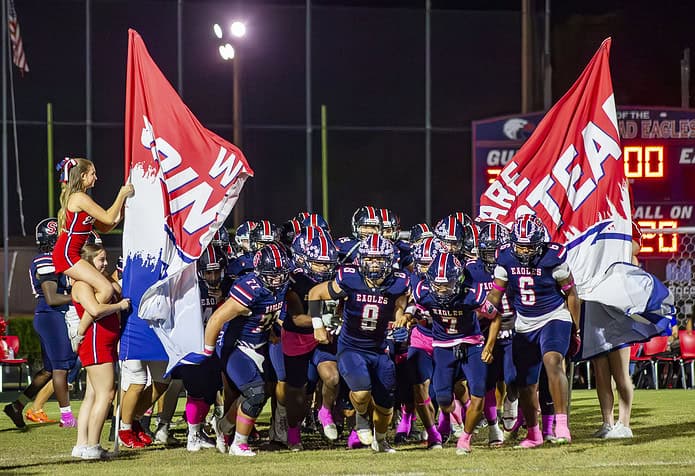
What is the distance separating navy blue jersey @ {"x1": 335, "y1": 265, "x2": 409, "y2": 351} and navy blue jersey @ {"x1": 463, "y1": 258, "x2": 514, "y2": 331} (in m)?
0.52

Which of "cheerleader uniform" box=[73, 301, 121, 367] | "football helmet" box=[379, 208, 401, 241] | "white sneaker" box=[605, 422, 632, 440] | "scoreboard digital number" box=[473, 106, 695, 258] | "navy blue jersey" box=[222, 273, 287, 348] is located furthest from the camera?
"scoreboard digital number" box=[473, 106, 695, 258]

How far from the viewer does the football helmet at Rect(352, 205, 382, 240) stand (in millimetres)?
12180

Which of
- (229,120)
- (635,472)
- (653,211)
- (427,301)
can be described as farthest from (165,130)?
(229,120)

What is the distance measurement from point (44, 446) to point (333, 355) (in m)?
2.58

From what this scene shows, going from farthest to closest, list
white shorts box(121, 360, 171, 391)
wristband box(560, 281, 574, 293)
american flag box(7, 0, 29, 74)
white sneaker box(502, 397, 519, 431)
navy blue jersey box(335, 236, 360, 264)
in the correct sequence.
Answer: american flag box(7, 0, 29, 74), navy blue jersey box(335, 236, 360, 264), white sneaker box(502, 397, 519, 431), white shorts box(121, 360, 171, 391), wristband box(560, 281, 574, 293)

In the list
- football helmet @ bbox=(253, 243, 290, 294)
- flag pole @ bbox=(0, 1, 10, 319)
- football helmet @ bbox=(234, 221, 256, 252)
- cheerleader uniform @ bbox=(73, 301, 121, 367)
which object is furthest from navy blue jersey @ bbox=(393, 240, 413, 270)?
flag pole @ bbox=(0, 1, 10, 319)

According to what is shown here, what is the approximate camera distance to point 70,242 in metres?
9.70

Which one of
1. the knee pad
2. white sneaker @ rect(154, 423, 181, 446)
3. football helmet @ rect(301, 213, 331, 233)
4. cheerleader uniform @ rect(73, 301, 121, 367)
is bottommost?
white sneaker @ rect(154, 423, 181, 446)

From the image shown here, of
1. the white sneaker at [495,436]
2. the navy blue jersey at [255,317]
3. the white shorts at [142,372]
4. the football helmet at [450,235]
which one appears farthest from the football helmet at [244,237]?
the white sneaker at [495,436]

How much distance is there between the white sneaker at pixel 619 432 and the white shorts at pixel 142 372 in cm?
381

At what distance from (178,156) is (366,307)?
207cm

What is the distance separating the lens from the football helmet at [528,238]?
33.6ft

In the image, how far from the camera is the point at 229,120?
28656 mm

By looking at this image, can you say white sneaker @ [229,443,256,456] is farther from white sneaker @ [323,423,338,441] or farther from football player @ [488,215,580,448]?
football player @ [488,215,580,448]
